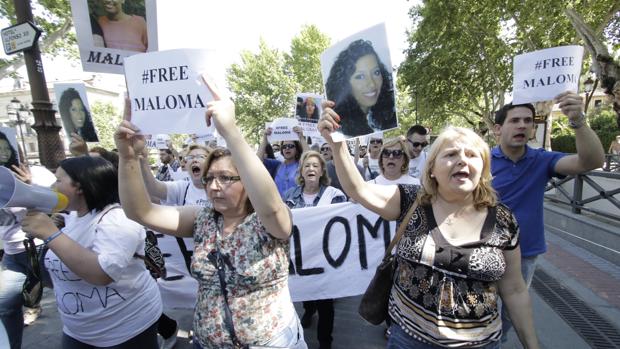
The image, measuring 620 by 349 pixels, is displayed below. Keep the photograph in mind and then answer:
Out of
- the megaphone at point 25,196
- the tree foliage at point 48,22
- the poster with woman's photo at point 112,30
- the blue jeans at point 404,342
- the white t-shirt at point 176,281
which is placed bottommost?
the white t-shirt at point 176,281

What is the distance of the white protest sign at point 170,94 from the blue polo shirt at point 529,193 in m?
2.14

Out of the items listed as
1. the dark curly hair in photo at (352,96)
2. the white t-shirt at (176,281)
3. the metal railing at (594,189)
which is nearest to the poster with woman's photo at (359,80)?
the dark curly hair in photo at (352,96)

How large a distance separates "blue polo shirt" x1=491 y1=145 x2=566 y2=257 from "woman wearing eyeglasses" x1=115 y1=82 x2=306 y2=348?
5.76ft

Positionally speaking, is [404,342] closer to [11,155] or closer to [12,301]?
[12,301]

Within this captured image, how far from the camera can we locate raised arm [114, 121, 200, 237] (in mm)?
1632

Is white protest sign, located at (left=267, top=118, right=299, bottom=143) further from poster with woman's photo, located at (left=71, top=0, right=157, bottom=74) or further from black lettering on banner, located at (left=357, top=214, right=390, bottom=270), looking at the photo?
poster with woman's photo, located at (left=71, top=0, right=157, bottom=74)

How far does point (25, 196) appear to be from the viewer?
1400 mm

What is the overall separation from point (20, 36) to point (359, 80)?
4.46 meters

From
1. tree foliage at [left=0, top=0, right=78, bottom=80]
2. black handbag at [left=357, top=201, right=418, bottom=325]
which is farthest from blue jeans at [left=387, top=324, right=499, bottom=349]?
tree foliage at [left=0, top=0, right=78, bottom=80]

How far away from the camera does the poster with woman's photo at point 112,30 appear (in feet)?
8.40

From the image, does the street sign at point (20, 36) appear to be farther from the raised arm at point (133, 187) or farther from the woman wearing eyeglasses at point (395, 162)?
the woman wearing eyeglasses at point (395, 162)

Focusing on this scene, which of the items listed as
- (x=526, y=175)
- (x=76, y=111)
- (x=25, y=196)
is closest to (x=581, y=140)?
(x=526, y=175)

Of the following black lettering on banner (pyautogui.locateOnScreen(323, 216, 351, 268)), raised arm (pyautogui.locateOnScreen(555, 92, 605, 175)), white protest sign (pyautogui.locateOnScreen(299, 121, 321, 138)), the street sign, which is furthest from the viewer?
white protest sign (pyautogui.locateOnScreen(299, 121, 321, 138))

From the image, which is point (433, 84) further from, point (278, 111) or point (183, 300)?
point (183, 300)
